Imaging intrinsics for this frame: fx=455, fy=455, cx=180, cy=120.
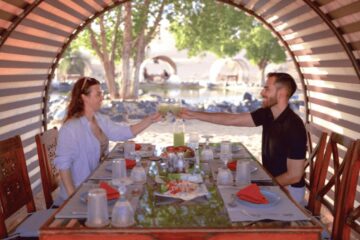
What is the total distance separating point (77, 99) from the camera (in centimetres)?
400

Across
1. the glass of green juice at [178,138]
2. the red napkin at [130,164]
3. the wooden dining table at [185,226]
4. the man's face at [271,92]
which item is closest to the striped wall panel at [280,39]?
the man's face at [271,92]

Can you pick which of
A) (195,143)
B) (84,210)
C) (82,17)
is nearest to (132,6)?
(82,17)

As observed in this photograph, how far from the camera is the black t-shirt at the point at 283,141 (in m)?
3.67

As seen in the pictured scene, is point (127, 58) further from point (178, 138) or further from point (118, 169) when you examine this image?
point (118, 169)

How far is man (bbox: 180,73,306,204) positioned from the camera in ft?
12.0

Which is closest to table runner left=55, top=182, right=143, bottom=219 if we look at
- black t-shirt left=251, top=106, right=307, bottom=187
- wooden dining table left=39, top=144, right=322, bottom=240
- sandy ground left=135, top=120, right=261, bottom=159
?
wooden dining table left=39, top=144, right=322, bottom=240

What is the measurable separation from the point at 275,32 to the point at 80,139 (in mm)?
3873

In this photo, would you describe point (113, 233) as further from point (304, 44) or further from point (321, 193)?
point (304, 44)

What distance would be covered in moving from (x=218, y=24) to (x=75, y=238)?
1873cm

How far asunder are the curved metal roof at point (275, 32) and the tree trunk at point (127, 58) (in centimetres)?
1101

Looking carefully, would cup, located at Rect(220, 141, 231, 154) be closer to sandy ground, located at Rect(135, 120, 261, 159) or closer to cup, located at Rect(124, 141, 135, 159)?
cup, located at Rect(124, 141, 135, 159)

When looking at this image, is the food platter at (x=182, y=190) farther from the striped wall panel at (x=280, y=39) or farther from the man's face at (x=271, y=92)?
the striped wall panel at (x=280, y=39)

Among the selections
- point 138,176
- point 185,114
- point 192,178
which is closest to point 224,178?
point 192,178

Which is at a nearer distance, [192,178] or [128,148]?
[192,178]
